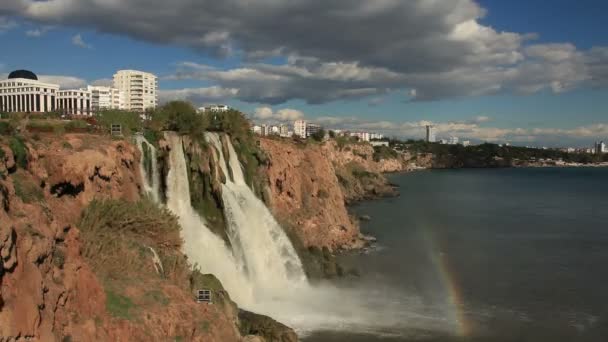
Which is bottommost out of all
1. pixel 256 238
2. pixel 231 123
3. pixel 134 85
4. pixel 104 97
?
pixel 256 238

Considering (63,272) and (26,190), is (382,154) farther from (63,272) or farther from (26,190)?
(63,272)

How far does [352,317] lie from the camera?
70.4 ft

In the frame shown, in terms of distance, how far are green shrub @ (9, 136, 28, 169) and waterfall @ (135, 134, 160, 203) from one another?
6.18 metres

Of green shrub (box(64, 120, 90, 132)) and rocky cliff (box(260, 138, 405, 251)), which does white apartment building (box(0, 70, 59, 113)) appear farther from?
green shrub (box(64, 120, 90, 132))

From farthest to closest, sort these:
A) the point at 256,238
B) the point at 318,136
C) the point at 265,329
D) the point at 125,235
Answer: the point at 318,136, the point at 256,238, the point at 265,329, the point at 125,235

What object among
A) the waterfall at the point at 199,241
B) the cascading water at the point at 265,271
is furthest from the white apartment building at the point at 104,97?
the waterfall at the point at 199,241

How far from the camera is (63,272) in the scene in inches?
442

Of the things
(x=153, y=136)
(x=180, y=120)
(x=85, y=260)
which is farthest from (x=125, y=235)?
(x=180, y=120)

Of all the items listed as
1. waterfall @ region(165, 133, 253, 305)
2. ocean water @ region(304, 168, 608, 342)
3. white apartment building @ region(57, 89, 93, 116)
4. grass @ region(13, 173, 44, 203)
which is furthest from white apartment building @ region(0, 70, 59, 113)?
grass @ region(13, 173, 44, 203)

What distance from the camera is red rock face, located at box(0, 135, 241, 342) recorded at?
30.9 feet

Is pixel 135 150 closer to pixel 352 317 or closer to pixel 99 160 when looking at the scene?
pixel 99 160

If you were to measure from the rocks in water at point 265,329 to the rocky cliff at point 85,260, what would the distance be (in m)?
0.17

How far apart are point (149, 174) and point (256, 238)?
7.00 metres

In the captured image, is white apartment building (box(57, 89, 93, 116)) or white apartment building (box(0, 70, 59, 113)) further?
white apartment building (box(57, 89, 93, 116))
